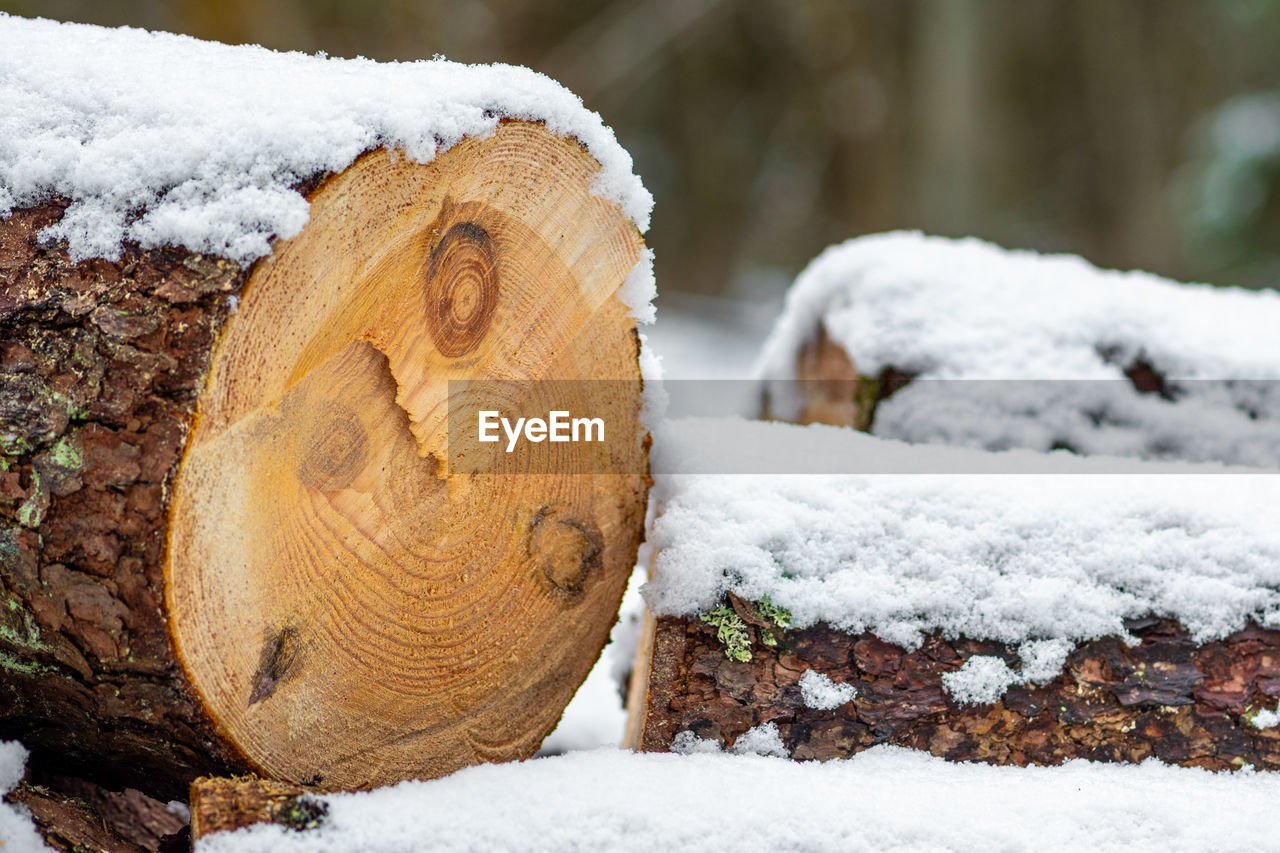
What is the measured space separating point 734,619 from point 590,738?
0.72 m

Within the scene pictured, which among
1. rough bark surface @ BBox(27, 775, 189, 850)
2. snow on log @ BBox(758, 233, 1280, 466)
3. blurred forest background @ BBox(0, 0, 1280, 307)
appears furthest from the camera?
blurred forest background @ BBox(0, 0, 1280, 307)

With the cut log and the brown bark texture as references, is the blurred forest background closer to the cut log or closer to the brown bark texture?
the cut log

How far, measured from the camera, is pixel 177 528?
919 mm

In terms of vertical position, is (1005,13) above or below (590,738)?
above

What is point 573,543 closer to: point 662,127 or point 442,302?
point 442,302

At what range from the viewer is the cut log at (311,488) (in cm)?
93

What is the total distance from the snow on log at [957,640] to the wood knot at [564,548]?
0.33 ft

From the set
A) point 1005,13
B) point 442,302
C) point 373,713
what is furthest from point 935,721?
point 1005,13

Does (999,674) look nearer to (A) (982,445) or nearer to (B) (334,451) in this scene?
(A) (982,445)

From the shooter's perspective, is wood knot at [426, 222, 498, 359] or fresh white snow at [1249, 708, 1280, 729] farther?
fresh white snow at [1249, 708, 1280, 729]

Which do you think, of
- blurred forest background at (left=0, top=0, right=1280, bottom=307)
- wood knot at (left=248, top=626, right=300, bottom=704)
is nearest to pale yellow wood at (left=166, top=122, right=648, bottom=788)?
wood knot at (left=248, top=626, right=300, bottom=704)

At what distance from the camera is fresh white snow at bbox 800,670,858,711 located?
48.1 inches

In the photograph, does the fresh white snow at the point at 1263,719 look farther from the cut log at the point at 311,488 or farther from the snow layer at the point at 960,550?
the cut log at the point at 311,488

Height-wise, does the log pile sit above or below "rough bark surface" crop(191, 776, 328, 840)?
above
